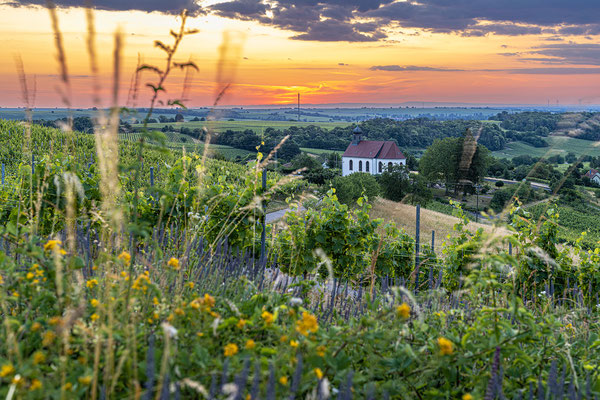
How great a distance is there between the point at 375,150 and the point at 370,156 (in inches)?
51.4

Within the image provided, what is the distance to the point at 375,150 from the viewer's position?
75.8 meters

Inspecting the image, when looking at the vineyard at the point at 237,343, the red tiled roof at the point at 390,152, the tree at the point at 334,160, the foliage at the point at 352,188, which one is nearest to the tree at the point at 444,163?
the red tiled roof at the point at 390,152

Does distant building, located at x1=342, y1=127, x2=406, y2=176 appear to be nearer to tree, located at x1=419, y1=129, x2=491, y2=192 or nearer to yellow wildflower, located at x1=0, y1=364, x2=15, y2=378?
tree, located at x1=419, y1=129, x2=491, y2=192

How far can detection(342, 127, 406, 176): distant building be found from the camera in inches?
2891

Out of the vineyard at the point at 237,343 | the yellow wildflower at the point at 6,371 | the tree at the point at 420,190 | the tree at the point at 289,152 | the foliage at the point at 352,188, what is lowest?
the tree at the point at 420,190

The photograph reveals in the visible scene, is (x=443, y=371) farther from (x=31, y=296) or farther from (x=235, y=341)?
(x=31, y=296)

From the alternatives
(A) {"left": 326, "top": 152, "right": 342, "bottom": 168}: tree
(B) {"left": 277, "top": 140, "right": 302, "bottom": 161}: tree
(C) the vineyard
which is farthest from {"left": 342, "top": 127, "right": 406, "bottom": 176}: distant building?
(C) the vineyard

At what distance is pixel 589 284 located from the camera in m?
6.23

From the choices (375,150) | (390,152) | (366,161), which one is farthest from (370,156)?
(390,152)

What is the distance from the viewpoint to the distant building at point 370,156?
2891 inches

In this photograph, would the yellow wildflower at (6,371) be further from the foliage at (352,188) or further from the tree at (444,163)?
the tree at (444,163)

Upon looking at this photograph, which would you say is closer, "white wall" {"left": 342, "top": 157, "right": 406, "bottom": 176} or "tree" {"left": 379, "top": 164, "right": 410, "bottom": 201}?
"tree" {"left": 379, "top": 164, "right": 410, "bottom": 201}

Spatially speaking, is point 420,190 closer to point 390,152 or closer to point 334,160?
point 390,152

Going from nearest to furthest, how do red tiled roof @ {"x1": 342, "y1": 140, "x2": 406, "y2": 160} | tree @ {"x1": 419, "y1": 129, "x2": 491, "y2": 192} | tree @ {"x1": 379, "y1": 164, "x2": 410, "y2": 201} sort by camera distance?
tree @ {"x1": 379, "y1": 164, "x2": 410, "y2": 201} < tree @ {"x1": 419, "y1": 129, "x2": 491, "y2": 192} < red tiled roof @ {"x1": 342, "y1": 140, "x2": 406, "y2": 160}
